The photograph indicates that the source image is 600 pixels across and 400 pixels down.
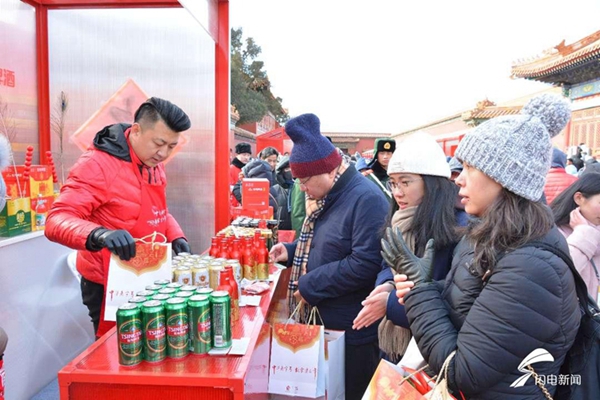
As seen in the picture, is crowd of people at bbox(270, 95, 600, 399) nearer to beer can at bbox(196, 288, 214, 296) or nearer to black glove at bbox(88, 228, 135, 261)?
beer can at bbox(196, 288, 214, 296)

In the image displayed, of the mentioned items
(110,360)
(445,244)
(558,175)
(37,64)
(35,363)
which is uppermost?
(37,64)

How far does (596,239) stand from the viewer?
2.75 metres

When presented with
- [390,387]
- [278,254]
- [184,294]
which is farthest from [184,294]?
[278,254]

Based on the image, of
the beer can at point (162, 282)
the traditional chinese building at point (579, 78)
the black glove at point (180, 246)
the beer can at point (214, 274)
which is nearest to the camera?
the beer can at point (162, 282)

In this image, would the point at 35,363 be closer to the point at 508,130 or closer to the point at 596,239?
the point at 508,130

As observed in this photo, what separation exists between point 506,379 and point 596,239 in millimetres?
2028

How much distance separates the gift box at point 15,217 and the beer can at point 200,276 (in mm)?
1861

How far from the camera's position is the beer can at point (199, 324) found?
4.89 ft

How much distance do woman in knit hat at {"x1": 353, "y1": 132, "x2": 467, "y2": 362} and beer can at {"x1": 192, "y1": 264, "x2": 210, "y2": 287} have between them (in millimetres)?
727

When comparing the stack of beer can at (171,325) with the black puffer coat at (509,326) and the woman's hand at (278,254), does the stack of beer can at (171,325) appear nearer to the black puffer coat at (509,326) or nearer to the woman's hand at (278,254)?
the black puffer coat at (509,326)

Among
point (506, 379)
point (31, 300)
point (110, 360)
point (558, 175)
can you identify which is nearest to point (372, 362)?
point (506, 379)

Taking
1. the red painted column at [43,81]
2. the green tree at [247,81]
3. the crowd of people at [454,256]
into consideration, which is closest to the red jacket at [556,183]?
the crowd of people at [454,256]

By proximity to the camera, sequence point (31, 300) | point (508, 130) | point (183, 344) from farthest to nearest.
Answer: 1. point (31, 300)
2. point (183, 344)
3. point (508, 130)

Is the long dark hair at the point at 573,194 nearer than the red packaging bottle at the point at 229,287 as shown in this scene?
No
